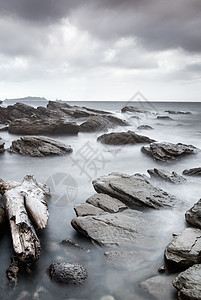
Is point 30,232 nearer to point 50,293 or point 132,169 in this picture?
point 50,293

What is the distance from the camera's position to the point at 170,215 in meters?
5.25

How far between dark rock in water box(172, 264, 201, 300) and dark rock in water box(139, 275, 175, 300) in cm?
12

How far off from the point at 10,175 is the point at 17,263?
210 inches

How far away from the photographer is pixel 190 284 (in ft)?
9.85

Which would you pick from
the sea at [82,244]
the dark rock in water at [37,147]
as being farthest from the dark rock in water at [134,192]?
the dark rock in water at [37,147]

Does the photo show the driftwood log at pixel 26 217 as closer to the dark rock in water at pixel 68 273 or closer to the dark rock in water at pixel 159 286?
the dark rock in water at pixel 68 273

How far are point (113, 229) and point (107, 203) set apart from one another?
39.8 inches

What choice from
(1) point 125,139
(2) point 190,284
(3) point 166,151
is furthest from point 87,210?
(1) point 125,139

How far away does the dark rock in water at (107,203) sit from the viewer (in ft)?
17.0

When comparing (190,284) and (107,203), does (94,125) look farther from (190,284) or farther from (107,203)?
(190,284)

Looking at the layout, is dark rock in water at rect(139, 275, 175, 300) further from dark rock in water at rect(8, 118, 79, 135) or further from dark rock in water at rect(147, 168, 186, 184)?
dark rock in water at rect(8, 118, 79, 135)

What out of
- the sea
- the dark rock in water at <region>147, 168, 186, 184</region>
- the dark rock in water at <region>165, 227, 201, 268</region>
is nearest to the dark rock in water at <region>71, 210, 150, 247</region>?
the sea

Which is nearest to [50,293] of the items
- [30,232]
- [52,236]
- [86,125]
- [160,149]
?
[30,232]

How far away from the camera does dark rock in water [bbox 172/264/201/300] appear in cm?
288
